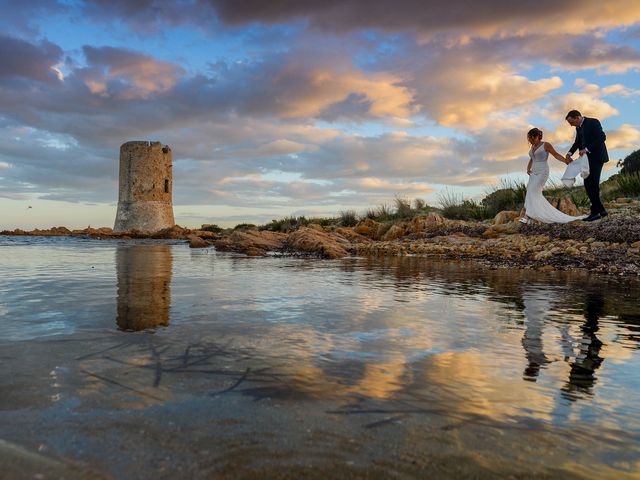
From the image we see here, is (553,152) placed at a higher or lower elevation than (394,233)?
higher

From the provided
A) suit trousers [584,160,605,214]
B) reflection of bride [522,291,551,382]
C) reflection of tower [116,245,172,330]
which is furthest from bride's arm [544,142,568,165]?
reflection of tower [116,245,172,330]

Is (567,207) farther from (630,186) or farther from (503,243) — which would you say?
(630,186)

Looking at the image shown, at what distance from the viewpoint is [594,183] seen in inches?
401

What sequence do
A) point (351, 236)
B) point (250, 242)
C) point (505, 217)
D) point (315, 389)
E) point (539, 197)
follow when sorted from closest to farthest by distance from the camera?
point (315, 389)
point (539, 197)
point (250, 242)
point (505, 217)
point (351, 236)

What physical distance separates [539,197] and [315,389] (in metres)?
10.8

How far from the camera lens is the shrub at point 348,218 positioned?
22156mm

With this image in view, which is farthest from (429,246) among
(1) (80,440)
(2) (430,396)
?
(1) (80,440)

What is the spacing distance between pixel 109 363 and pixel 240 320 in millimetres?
1070

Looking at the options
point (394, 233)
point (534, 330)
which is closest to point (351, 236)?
point (394, 233)

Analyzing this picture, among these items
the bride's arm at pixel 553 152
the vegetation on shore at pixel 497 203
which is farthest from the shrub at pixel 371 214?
the bride's arm at pixel 553 152

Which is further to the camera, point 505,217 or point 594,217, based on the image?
point 505,217

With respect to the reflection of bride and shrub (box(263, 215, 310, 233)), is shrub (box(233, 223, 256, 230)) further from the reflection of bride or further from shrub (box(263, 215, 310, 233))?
the reflection of bride

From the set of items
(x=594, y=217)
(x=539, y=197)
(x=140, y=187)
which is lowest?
(x=594, y=217)

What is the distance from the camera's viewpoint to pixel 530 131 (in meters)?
10.5
